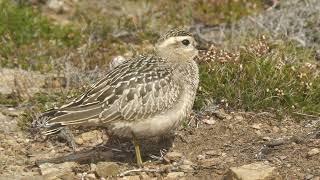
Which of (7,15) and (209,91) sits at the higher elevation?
(7,15)

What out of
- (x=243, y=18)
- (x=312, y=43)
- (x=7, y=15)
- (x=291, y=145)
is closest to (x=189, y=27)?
(x=243, y=18)

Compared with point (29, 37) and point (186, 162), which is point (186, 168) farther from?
point (29, 37)

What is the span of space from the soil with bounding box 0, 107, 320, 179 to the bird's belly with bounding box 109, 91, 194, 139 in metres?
0.46

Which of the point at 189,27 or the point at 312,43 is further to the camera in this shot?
the point at 189,27

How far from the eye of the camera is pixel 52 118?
6.75 meters

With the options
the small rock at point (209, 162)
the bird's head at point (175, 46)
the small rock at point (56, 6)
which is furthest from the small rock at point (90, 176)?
the small rock at point (56, 6)

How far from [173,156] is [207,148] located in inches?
16.0

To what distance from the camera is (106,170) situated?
23.1 feet

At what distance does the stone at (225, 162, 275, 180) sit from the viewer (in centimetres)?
646

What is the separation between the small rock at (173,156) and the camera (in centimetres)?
728

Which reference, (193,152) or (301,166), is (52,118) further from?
(301,166)

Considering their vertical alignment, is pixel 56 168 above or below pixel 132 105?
below

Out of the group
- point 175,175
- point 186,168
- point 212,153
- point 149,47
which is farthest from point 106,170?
point 149,47

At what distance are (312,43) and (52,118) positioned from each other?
431 cm
